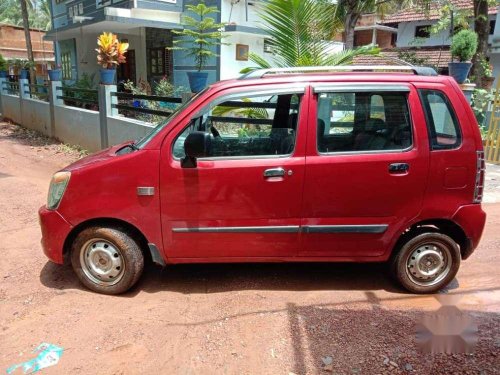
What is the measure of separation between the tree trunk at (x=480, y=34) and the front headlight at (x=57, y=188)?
11.9m

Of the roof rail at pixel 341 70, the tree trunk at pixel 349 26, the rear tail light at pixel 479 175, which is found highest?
the tree trunk at pixel 349 26

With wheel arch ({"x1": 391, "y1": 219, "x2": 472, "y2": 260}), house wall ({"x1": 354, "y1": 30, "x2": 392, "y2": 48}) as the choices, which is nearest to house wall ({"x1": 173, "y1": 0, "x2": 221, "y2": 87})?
wheel arch ({"x1": 391, "y1": 219, "x2": 472, "y2": 260})

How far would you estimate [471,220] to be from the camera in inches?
144

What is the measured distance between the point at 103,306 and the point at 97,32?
15302 millimetres

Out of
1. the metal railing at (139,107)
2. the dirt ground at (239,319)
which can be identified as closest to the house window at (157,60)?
the metal railing at (139,107)

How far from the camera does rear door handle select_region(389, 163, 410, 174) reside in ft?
11.5

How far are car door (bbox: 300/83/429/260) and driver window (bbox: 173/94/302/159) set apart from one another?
219mm

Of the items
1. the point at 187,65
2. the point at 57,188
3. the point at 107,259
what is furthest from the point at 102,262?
the point at 187,65

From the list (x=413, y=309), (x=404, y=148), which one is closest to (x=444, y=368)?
(x=413, y=309)

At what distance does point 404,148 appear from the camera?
355 centimetres

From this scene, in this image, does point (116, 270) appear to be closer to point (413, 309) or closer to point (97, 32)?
point (413, 309)

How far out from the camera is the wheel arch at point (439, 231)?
12.2 feet

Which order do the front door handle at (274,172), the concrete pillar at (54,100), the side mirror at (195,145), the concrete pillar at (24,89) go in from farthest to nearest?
the concrete pillar at (24,89) → the concrete pillar at (54,100) → the front door handle at (274,172) → the side mirror at (195,145)

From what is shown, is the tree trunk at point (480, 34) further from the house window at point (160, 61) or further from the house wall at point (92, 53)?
the house wall at point (92, 53)
